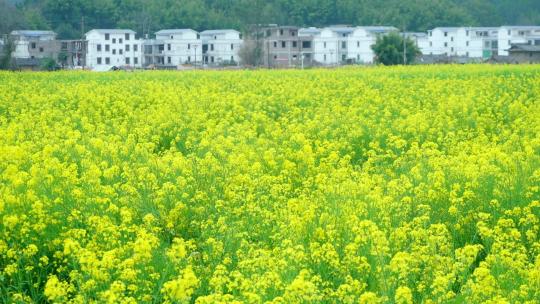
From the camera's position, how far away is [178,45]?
9288 centimetres

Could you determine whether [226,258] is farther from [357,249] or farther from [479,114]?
[479,114]

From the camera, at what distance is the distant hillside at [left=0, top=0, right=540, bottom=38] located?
9794cm

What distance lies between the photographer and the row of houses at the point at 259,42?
84438mm

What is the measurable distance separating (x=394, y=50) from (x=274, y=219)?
56.1m

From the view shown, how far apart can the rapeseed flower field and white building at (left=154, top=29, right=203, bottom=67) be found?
260 feet

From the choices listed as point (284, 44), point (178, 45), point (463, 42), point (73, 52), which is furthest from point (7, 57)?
point (463, 42)

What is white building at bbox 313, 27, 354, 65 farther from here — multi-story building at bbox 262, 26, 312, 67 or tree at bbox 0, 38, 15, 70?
tree at bbox 0, 38, 15, 70

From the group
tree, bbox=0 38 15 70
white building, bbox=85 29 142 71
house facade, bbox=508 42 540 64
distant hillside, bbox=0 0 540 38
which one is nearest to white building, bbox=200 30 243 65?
distant hillside, bbox=0 0 540 38

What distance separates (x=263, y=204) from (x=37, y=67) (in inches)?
2473

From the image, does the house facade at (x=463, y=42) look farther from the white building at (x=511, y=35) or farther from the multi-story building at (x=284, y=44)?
the multi-story building at (x=284, y=44)

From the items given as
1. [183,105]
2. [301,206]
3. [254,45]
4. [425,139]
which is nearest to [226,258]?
[301,206]

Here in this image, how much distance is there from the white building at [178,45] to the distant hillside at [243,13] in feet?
25.4

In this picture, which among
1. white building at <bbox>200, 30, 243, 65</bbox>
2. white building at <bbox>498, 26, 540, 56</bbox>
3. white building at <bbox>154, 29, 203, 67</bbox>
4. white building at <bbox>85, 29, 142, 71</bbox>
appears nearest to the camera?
white building at <bbox>85, 29, 142, 71</bbox>

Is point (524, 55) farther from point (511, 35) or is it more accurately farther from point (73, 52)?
point (511, 35)
